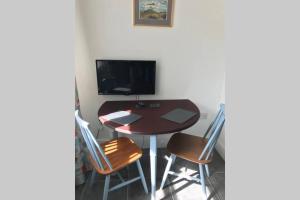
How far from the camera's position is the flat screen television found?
77.6 inches

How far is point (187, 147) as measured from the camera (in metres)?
1.77

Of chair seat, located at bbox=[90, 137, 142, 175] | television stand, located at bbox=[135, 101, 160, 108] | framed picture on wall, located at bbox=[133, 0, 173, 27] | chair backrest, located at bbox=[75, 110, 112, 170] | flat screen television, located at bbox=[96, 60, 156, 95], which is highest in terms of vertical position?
framed picture on wall, located at bbox=[133, 0, 173, 27]

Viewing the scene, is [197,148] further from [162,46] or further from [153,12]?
[153,12]

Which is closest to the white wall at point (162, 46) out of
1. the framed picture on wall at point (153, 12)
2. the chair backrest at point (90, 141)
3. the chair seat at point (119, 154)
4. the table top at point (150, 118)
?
the framed picture on wall at point (153, 12)

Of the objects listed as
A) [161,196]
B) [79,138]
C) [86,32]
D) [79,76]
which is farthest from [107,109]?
[161,196]


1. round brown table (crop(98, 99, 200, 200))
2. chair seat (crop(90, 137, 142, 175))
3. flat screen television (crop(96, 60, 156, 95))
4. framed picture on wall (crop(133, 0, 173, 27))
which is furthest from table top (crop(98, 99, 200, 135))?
framed picture on wall (crop(133, 0, 173, 27))

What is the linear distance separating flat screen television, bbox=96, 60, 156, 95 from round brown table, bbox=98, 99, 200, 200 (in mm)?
143

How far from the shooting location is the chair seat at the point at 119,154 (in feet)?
4.95

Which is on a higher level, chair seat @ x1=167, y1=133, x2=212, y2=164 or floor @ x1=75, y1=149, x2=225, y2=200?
chair seat @ x1=167, y1=133, x2=212, y2=164

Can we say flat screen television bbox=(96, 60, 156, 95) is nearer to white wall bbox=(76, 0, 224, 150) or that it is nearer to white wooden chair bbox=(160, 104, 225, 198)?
white wall bbox=(76, 0, 224, 150)

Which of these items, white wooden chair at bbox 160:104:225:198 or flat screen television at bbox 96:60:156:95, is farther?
flat screen television at bbox 96:60:156:95

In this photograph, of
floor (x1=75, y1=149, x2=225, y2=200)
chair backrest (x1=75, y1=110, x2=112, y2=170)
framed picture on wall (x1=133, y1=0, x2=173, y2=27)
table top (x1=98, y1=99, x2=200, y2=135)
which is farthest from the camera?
framed picture on wall (x1=133, y1=0, x2=173, y2=27)

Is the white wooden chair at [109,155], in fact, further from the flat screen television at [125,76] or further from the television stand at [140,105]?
the flat screen television at [125,76]

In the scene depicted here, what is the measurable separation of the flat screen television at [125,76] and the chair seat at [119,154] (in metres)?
0.57
